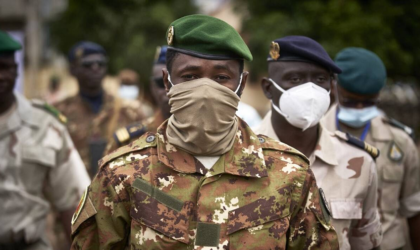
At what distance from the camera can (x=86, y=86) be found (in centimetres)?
757

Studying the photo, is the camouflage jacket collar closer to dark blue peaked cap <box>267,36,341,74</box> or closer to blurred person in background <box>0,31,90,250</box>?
dark blue peaked cap <box>267,36,341,74</box>

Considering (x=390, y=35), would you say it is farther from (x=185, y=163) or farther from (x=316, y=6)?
(x=185, y=163)

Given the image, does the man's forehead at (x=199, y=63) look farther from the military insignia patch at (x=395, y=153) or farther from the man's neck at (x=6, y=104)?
the military insignia patch at (x=395, y=153)

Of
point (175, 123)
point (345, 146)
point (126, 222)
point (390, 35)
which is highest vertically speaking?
point (175, 123)

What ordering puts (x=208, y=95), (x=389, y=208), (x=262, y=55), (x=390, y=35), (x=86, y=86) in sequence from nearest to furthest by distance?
(x=208, y=95) → (x=389, y=208) → (x=86, y=86) → (x=390, y=35) → (x=262, y=55)

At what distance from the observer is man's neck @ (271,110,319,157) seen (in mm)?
3926

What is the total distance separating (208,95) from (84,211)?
0.78 metres

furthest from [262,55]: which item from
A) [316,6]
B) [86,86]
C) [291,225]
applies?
[291,225]

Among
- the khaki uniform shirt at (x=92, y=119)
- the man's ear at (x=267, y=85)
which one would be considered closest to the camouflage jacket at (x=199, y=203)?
the man's ear at (x=267, y=85)

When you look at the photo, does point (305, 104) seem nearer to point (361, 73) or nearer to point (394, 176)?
point (361, 73)

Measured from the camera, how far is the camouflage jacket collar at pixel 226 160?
2.67 meters

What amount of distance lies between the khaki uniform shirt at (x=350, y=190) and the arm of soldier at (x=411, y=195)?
1280mm

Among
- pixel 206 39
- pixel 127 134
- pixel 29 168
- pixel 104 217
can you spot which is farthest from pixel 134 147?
pixel 29 168

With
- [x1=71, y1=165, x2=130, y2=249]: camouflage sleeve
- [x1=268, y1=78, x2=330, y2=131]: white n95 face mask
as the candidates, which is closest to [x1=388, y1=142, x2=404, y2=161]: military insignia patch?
[x1=268, y1=78, x2=330, y2=131]: white n95 face mask
